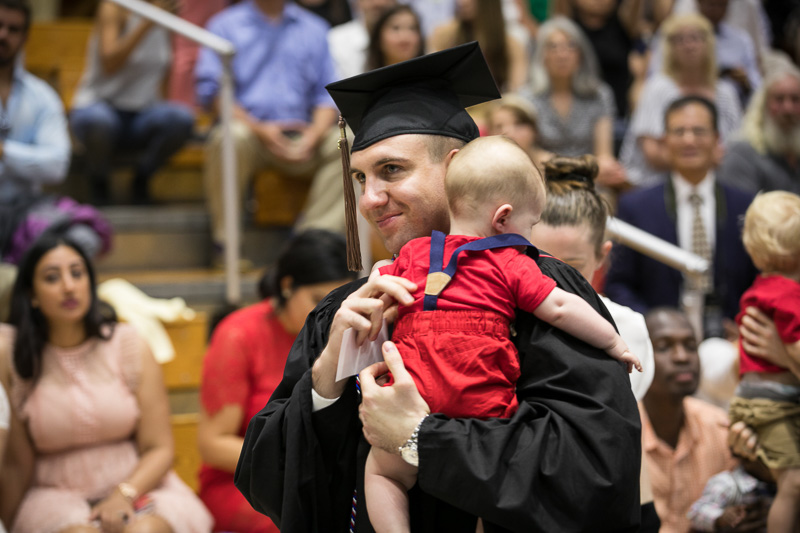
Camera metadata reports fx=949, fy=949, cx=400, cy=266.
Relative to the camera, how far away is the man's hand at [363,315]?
5.48 feet

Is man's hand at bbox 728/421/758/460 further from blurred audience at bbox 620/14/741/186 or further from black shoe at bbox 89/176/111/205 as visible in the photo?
black shoe at bbox 89/176/111/205

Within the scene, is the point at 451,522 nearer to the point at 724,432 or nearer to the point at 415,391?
the point at 415,391

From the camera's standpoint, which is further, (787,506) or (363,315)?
(787,506)

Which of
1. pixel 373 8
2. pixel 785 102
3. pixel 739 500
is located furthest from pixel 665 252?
pixel 373 8

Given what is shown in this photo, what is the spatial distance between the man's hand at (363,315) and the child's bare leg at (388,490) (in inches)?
6.4

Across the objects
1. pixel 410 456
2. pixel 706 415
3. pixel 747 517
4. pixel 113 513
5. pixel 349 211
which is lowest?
pixel 113 513

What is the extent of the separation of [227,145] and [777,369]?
119 inches

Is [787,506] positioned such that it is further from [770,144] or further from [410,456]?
[770,144]

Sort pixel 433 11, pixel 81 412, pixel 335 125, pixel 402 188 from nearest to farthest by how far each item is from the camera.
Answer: pixel 402 188
pixel 81 412
pixel 335 125
pixel 433 11

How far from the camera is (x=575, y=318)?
162cm

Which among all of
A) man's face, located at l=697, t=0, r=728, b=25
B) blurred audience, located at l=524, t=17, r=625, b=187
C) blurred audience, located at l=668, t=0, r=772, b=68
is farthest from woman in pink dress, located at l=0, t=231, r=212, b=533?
blurred audience, located at l=668, t=0, r=772, b=68

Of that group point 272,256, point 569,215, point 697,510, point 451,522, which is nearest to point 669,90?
point 272,256

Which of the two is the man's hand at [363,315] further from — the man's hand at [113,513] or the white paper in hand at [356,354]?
the man's hand at [113,513]

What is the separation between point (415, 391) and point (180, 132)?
4.05m
